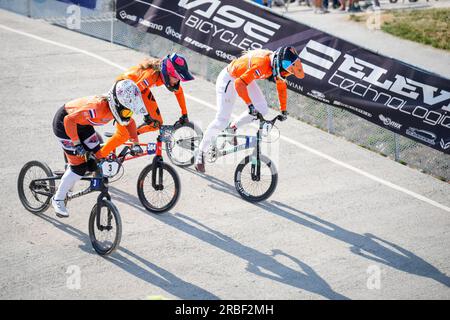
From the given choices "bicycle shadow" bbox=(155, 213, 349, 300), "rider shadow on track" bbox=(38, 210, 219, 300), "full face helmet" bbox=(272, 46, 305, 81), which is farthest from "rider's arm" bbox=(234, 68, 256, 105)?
"rider shadow on track" bbox=(38, 210, 219, 300)

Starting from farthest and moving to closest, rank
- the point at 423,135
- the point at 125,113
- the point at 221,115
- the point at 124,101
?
the point at 423,135 < the point at 221,115 < the point at 125,113 < the point at 124,101

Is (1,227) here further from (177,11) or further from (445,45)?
(445,45)

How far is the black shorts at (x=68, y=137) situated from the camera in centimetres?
954

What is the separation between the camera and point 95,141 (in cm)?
981

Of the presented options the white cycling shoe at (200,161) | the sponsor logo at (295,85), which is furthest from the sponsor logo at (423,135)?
the white cycling shoe at (200,161)

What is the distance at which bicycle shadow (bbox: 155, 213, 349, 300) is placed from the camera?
903cm

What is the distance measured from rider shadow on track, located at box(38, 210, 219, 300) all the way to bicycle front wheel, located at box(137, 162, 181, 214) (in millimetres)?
1104

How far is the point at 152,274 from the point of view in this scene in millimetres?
9086

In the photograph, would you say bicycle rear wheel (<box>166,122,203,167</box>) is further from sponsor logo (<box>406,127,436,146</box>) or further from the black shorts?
sponsor logo (<box>406,127,436,146</box>)

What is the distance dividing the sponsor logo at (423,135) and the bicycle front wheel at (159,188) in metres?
5.34

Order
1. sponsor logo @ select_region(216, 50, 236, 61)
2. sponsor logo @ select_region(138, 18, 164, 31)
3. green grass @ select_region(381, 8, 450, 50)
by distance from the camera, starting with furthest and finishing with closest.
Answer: green grass @ select_region(381, 8, 450, 50) → sponsor logo @ select_region(138, 18, 164, 31) → sponsor logo @ select_region(216, 50, 236, 61)

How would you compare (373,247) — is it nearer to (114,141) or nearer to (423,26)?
(114,141)

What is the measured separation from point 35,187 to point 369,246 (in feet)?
16.9

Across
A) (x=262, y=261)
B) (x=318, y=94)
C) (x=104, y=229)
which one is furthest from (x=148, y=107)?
(x=318, y=94)
